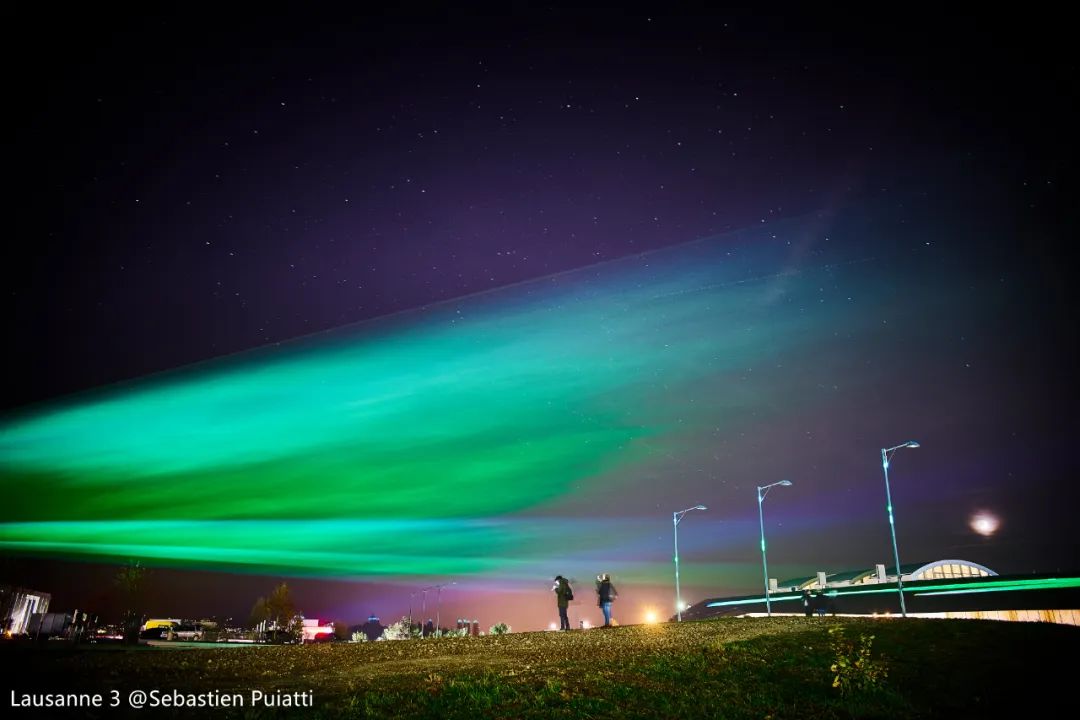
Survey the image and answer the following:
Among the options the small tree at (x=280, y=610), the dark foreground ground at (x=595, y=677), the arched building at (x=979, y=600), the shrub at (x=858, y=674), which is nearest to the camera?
the dark foreground ground at (x=595, y=677)

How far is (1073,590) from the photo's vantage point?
48625mm

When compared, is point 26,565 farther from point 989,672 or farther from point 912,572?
point 912,572

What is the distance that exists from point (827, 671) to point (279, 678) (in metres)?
12.4

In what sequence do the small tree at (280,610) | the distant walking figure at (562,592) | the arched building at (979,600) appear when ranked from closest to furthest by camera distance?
the distant walking figure at (562,592), the arched building at (979,600), the small tree at (280,610)

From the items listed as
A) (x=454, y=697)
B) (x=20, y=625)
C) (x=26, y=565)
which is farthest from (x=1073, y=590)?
(x=26, y=565)

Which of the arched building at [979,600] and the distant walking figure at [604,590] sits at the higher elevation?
the distant walking figure at [604,590]

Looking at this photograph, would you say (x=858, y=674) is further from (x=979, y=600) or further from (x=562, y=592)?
(x=979, y=600)

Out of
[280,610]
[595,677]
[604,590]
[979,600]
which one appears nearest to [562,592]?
[604,590]

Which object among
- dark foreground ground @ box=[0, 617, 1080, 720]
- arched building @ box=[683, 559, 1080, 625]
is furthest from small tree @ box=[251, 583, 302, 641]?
dark foreground ground @ box=[0, 617, 1080, 720]

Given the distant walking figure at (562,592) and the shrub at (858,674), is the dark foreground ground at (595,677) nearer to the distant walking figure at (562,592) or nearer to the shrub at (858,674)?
the shrub at (858,674)

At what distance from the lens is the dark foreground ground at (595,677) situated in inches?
464

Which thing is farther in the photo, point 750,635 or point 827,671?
point 750,635

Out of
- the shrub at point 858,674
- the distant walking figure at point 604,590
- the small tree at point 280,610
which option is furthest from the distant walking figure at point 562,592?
the small tree at point 280,610

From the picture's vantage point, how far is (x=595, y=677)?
46.5 ft
